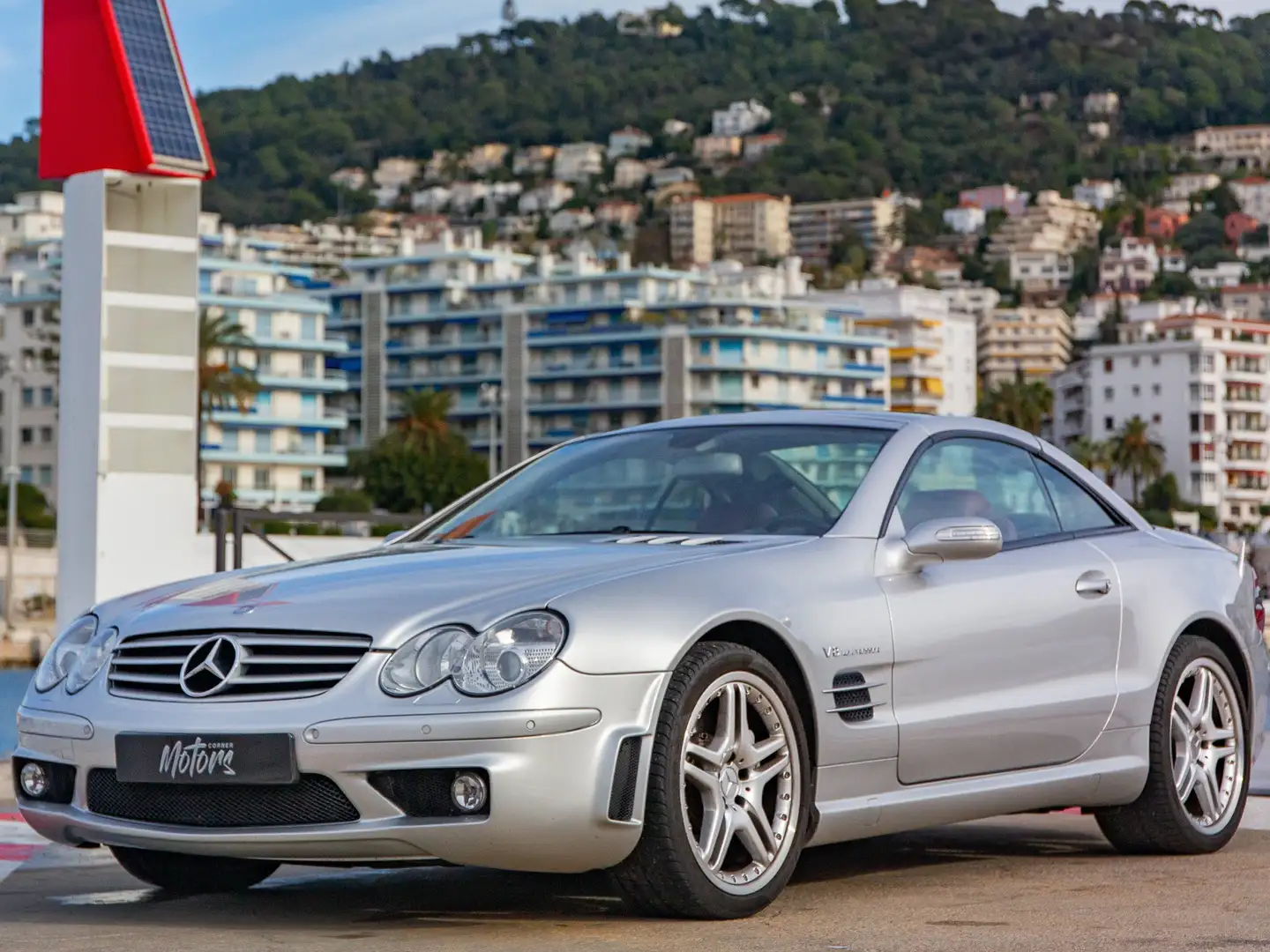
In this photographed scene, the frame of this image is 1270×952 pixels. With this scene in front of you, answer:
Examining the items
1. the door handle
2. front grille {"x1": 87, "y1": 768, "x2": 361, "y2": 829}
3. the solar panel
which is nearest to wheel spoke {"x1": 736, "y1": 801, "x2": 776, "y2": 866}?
front grille {"x1": 87, "y1": 768, "x2": 361, "y2": 829}

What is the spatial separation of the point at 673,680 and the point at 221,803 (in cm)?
112

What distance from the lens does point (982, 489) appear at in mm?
7219

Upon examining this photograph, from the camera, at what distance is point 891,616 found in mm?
6418

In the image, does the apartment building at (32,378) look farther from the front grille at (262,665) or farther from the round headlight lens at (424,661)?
the round headlight lens at (424,661)

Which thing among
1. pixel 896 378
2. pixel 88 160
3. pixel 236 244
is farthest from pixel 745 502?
pixel 896 378

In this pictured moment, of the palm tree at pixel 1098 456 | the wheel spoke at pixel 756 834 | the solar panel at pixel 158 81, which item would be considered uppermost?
the solar panel at pixel 158 81

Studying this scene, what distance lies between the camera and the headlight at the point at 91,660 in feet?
19.7

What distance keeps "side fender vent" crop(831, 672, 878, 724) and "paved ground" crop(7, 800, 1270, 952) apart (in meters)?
0.50

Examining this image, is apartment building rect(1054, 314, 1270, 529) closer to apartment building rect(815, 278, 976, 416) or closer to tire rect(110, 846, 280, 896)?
apartment building rect(815, 278, 976, 416)

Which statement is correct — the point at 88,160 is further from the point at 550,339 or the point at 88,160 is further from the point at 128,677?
the point at 550,339

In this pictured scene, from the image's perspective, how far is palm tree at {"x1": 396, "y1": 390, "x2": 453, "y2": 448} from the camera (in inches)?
5566

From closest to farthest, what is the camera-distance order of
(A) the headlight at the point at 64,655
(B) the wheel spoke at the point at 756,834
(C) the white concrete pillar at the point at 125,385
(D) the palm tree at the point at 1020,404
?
1. (B) the wheel spoke at the point at 756,834
2. (A) the headlight at the point at 64,655
3. (C) the white concrete pillar at the point at 125,385
4. (D) the palm tree at the point at 1020,404

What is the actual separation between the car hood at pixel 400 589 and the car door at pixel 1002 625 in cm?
51

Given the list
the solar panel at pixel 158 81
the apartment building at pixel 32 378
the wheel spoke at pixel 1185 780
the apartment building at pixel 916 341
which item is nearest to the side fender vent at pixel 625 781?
the wheel spoke at pixel 1185 780
